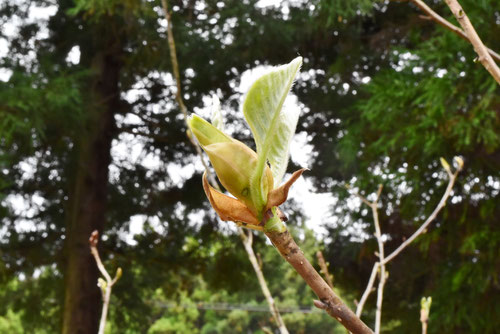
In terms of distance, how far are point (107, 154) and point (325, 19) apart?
1819 mm

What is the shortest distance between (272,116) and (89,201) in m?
4.00

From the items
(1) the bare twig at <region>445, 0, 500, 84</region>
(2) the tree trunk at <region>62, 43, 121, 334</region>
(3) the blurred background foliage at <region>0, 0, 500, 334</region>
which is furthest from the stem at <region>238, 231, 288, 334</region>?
(2) the tree trunk at <region>62, 43, 121, 334</region>

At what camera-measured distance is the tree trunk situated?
3859 mm

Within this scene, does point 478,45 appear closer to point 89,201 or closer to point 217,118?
point 217,118

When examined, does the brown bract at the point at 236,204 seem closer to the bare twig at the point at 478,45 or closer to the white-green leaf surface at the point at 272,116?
the white-green leaf surface at the point at 272,116

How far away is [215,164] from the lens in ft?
0.63

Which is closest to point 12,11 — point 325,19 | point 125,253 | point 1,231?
point 1,231

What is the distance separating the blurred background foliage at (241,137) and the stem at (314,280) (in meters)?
1.95

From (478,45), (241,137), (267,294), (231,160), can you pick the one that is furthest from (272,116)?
(241,137)

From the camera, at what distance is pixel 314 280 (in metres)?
0.18

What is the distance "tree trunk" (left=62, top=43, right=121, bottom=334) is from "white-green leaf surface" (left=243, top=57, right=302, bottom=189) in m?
3.55

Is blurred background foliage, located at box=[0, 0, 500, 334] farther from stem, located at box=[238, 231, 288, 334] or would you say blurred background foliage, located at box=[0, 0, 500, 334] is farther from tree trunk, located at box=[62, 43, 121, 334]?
stem, located at box=[238, 231, 288, 334]

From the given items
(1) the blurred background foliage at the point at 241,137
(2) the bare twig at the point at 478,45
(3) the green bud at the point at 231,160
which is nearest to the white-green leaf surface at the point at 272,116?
(3) the green bud at the point at 231,160

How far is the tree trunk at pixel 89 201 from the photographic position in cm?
386
